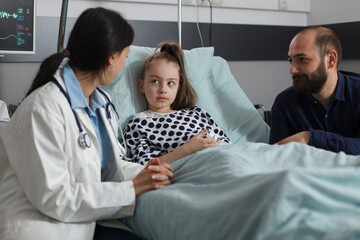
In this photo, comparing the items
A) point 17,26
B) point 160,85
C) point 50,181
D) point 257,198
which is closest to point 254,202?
point 257,198

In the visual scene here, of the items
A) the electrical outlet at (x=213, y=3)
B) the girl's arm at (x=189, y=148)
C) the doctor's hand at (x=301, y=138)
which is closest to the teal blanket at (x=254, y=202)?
the girl's arm at (x=189, y=148)

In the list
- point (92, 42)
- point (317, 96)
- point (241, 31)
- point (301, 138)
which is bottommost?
point (301, 138)

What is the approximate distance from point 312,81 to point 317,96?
11 cm

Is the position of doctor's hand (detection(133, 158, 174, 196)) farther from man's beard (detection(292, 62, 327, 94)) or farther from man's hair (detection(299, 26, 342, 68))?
man's hair (detection(299, 26, 342, 68))

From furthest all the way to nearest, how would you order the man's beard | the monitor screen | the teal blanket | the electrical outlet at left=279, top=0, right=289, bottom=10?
the electrical outlet at left=279, top=0, right=289, bottom=10 → the monitor screen → the man's beard → the teal blanket

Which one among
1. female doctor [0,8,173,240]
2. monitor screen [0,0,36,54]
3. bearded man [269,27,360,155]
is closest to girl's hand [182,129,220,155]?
female doctor [0,8,173,240]

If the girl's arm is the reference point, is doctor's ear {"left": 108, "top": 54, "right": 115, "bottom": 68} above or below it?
above

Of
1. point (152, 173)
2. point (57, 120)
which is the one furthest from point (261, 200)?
point (57, 120)

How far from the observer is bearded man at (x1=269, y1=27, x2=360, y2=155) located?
2.29m

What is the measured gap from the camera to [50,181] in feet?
4.51

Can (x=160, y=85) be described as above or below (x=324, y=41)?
below

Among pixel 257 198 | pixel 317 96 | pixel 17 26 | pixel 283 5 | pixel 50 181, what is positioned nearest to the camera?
pixel 257 198

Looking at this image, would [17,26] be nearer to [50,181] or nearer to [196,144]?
[196,144]

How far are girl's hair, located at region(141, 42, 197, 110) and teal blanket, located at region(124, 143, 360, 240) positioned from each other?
0.84 metres
